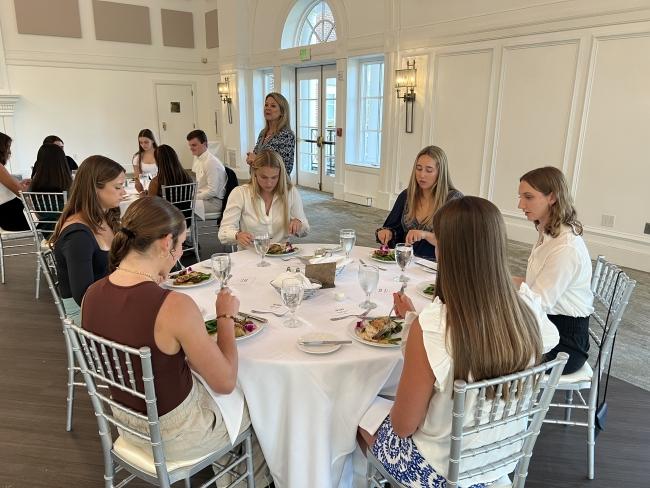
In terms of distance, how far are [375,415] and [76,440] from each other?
160cm

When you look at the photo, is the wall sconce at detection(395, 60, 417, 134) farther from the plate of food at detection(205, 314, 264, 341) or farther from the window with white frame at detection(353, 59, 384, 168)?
the plate of food at detection(205, 314, 264, 341)

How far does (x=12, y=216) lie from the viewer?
172 inches

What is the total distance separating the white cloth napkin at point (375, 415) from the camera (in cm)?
151

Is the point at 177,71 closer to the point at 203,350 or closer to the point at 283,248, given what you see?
the point at 283,248

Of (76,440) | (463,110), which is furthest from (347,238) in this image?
(463,110)

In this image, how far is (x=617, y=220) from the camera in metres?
4.79

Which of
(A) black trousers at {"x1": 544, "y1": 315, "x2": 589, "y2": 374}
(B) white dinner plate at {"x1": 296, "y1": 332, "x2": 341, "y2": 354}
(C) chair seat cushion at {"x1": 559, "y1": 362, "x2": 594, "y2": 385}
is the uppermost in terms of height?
(B) white dinner plate at {"x1": 296, "y1": 332, "x2": 341, "y2": 354}

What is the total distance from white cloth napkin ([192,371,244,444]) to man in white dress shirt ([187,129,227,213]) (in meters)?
3.55

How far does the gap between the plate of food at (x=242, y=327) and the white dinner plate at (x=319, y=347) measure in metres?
0.17

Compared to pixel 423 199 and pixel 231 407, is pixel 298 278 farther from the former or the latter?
pixel 423 199

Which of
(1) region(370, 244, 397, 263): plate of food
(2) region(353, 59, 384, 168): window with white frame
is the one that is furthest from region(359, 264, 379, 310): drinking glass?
(2) region(353, 59, 384, 168): window with white frame

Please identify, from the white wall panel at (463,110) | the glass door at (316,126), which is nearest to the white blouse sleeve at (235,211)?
the white wall panel at (463,110)

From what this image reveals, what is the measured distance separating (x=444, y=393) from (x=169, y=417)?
0.81 m

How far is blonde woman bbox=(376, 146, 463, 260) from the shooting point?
2.77 metres
